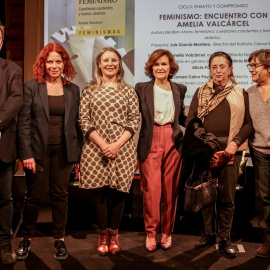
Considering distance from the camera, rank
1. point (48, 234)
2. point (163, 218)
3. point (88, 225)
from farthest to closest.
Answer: point (88, 225), point (48, 234), point (163, 218)

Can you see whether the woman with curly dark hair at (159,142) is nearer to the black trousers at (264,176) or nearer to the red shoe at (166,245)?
the red shoe at (166,245)

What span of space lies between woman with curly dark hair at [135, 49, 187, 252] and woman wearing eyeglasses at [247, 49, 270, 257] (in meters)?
0.56

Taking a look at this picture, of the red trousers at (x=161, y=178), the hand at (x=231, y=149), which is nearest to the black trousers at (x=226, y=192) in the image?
the hand at (x=231, y=149)

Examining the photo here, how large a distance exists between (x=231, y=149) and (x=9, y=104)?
1565 mm

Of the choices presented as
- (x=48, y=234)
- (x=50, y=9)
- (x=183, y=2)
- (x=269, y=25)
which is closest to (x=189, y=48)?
(x=183, y=2)

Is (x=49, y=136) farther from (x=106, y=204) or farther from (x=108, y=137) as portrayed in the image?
(x=106, y=204)

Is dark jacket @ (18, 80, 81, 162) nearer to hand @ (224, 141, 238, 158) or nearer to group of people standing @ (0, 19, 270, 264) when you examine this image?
group of people standing @ (0, 19, 270, 264)

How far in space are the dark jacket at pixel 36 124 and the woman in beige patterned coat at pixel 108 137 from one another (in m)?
0.10

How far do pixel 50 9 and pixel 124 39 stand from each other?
976 mm

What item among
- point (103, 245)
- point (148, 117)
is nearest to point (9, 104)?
point (148, 117)

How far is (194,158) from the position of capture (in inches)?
106

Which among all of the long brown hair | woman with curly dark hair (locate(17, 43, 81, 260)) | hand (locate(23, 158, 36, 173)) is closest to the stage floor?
woman with curly dark hair (locate(17, 43, 81, 260))

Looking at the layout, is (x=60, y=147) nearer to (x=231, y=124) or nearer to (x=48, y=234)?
(x=48, y=234)

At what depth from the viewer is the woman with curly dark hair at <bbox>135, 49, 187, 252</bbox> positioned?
110 inches
